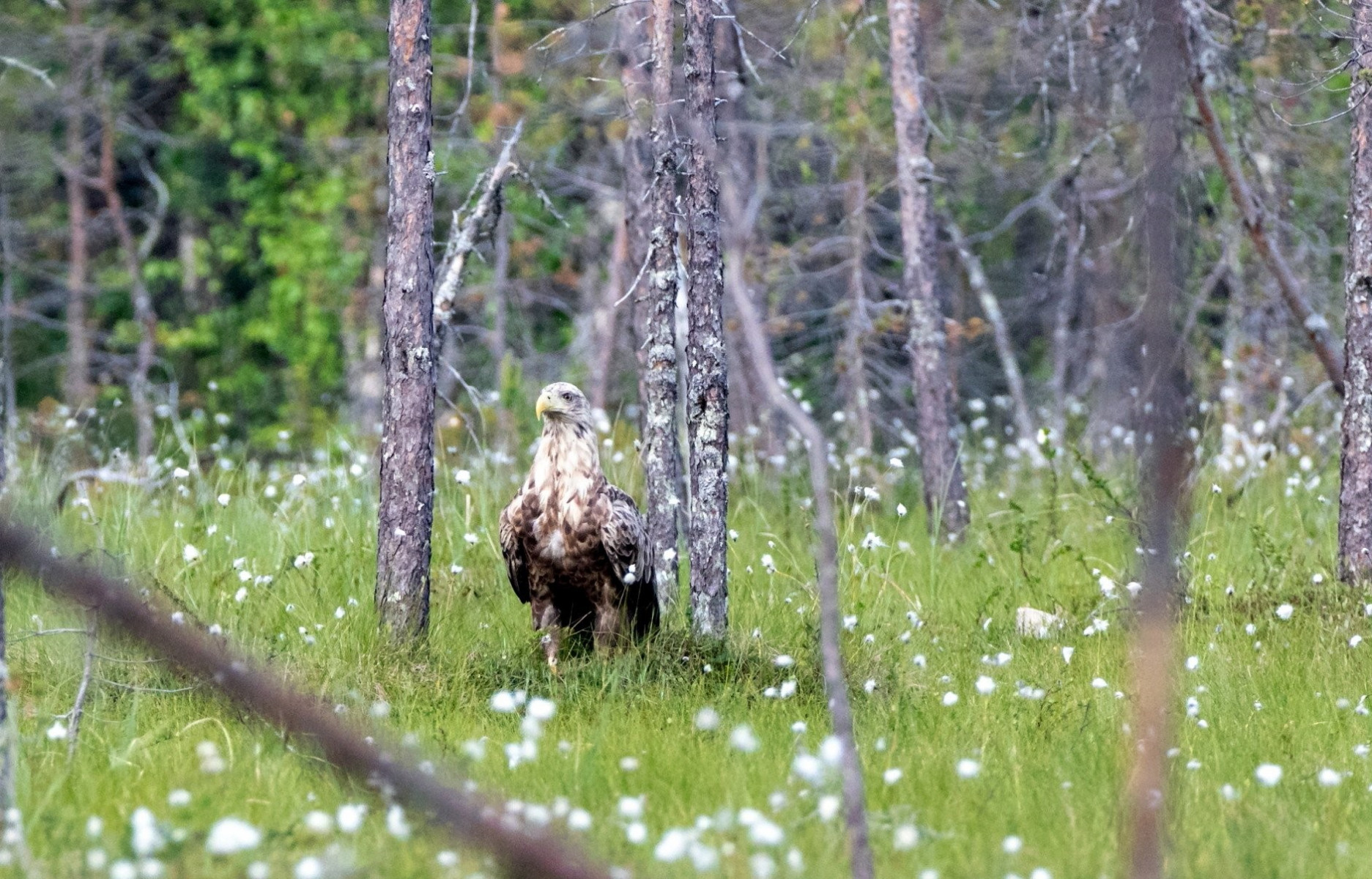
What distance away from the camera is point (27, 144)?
719 inches

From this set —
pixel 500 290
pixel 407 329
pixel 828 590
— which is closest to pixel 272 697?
pixel 828 590

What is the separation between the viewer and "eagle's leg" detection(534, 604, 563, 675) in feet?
22.2

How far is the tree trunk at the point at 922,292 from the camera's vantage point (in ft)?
32.4

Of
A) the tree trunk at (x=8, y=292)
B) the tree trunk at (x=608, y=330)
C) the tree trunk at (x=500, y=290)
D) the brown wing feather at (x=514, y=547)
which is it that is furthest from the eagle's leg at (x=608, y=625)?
the tree trunk at (x=500, y=290)

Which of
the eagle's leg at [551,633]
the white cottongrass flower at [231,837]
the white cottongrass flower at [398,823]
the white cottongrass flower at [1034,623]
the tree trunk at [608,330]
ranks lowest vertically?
the eagle's leg at [551,633]

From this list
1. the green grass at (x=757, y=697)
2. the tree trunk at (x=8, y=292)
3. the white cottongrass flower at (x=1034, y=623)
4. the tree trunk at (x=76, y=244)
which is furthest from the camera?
the tree trunk at (x=76, y=244)

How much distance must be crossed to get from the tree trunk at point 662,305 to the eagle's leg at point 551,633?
0.53m

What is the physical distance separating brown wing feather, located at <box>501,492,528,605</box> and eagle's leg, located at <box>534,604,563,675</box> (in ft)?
0.64

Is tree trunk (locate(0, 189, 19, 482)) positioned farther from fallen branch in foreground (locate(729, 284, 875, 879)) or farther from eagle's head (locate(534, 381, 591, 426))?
fallen branch in foreground (locate(729, 284, 875, 879))

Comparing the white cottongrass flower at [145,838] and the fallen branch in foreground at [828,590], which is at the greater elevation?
the fallen branch in foreground at [828,590]

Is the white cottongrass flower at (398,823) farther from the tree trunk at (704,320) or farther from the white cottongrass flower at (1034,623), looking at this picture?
the white cottongrass flower at (1034,623)

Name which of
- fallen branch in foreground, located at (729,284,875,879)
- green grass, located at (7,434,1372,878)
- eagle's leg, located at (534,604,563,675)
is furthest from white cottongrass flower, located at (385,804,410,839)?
eagle's leg, located at (534,604,563,675)

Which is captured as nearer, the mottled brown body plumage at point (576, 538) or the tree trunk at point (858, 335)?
the mottled brown body plumage at point (576, 538)

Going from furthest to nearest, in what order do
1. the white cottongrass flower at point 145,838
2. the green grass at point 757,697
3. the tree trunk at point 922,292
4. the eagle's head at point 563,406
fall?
the tree trunk at point 922,292 < the eagle's head at point 563,406 < the green grass at point 757,697 < the white cottongrass flower at point 145,838
